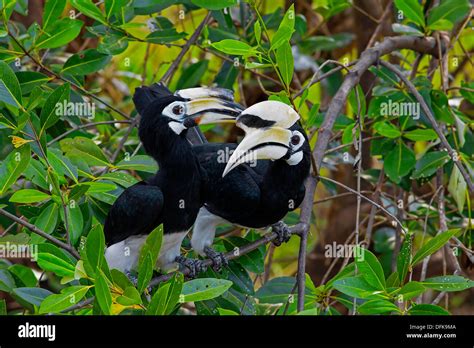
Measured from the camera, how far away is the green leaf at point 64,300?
1.52 m

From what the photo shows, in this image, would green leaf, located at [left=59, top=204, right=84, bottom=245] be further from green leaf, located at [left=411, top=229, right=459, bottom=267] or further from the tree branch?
the tree branch

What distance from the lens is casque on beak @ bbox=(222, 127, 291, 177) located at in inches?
73.0

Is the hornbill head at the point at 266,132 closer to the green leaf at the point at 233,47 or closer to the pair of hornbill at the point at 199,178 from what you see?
the pair of hornbill at the point at 199,178

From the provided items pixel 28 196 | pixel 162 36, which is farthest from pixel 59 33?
pixel 28 196

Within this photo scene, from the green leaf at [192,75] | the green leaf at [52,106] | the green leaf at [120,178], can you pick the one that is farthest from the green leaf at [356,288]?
the green leaf at [192,75]

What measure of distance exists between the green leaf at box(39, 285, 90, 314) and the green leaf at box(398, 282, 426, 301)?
602mm

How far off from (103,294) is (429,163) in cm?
118

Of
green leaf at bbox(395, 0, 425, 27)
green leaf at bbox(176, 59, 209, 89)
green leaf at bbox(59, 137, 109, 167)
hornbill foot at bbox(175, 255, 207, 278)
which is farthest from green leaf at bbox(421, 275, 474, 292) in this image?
green leaf at bbox(176, 59, 209, 89)

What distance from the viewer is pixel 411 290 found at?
159cm

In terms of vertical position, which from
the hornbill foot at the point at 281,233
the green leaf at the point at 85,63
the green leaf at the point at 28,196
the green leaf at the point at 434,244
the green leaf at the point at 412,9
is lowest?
the green leaf at the point at 434,244

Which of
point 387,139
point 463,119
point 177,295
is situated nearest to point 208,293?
point 177,295

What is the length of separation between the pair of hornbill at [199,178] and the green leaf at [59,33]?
23 centimetres

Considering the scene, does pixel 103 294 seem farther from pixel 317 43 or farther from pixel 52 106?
pixel 317 43

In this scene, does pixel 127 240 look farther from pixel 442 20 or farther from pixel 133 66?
pixel 133 66
